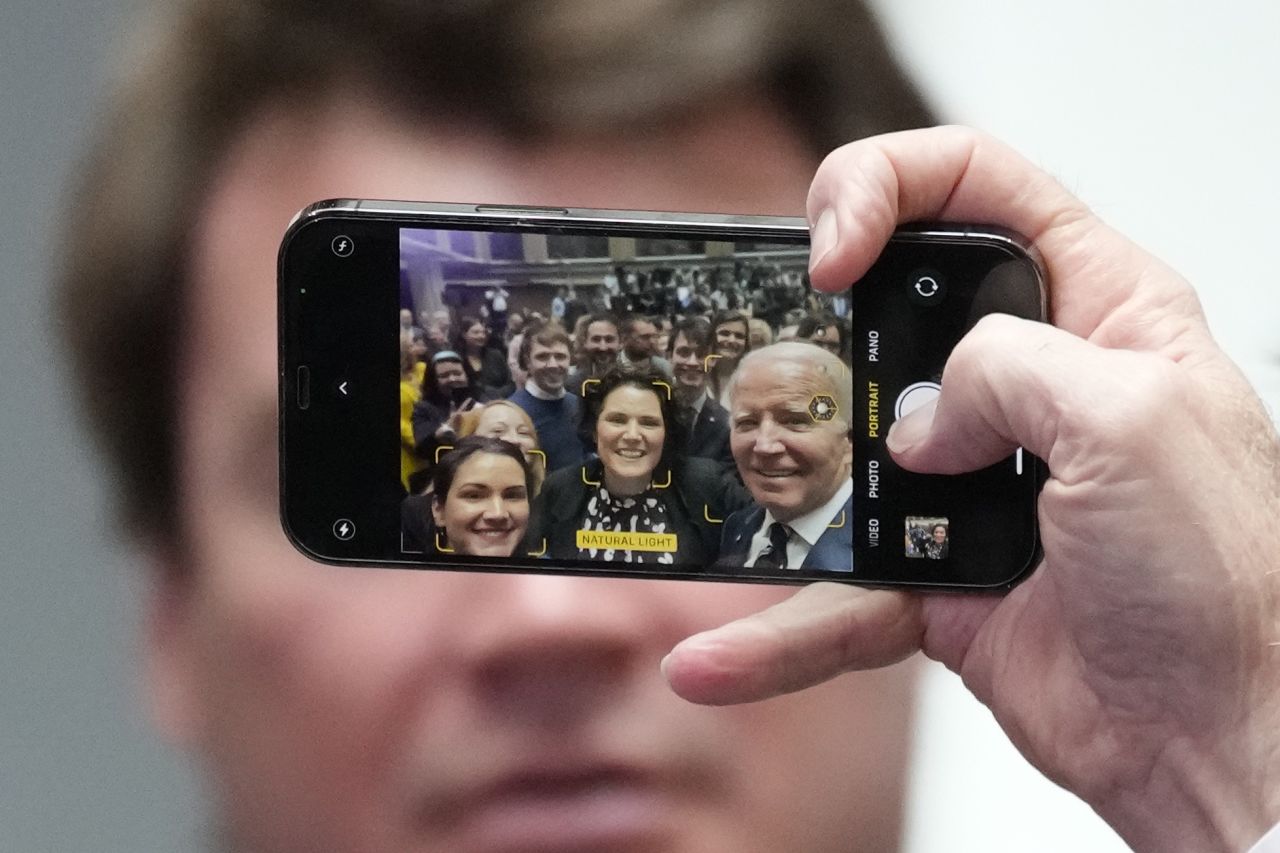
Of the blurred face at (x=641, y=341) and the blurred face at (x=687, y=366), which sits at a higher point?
the blurred face at (x=641, y=341)

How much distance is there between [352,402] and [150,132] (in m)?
0.30

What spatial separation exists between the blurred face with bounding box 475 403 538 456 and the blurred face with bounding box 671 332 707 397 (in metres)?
0.07

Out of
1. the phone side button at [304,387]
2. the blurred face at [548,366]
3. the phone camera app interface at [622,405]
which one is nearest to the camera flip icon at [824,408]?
the phone camera app interface at [622,405]

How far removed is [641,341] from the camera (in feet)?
1.57

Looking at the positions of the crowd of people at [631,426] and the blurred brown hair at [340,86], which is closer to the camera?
the crowd of people at [631,426]

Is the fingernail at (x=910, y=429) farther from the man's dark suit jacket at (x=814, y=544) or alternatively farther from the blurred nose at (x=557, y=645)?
the blurred nose at (x=557, y=645)

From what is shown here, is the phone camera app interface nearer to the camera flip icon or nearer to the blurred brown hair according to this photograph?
the camera flip icon

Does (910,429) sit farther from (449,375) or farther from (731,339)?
(449,375)

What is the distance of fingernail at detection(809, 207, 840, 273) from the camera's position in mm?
436

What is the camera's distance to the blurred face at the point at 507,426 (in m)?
0.48

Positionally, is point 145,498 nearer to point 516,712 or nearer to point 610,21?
point 516,712

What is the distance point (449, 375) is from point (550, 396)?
4cm

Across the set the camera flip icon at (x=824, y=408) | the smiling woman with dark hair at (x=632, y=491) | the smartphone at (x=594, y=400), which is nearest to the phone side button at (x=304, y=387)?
the smartphone at (x=594, y=400)

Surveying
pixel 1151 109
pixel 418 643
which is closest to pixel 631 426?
pixel 418 643
